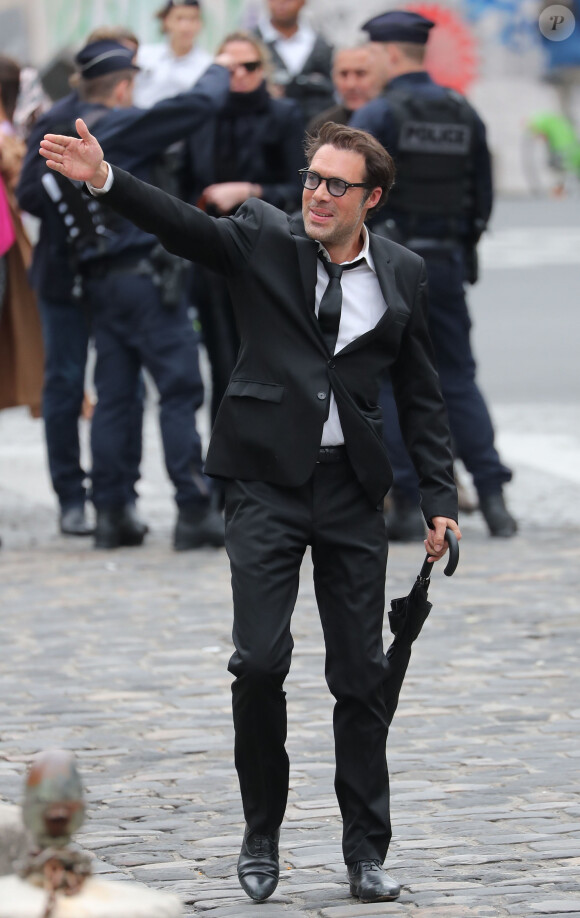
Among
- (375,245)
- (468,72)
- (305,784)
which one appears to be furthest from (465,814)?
(468,72)

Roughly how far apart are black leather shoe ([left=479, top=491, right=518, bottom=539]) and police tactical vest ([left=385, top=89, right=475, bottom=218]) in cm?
135

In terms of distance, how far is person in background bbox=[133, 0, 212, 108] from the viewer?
10523mm

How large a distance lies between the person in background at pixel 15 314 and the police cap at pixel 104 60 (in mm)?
1016

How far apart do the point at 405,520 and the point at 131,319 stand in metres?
1.59

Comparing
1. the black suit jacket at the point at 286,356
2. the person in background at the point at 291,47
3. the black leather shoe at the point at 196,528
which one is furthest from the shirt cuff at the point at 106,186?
the person in background at the point at 291,47

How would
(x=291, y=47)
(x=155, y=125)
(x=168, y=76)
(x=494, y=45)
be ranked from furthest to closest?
(x=494, y=45)
(x=291, y=47)
(x=168, y=76)
(x=155, y=125)

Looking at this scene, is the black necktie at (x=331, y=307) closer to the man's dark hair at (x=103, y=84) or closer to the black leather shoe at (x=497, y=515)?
the man's dark hair at (x=103, y=84)

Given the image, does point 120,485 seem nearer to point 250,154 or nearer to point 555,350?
point 250,154

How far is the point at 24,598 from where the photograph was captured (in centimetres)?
815

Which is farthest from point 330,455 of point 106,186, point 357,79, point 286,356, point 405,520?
point 357,79

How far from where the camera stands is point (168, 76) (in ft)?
34.8

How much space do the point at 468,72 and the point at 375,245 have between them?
28.9m

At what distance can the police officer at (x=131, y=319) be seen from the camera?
855 centimetres

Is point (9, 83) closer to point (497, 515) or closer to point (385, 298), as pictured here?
point (497, 515)
